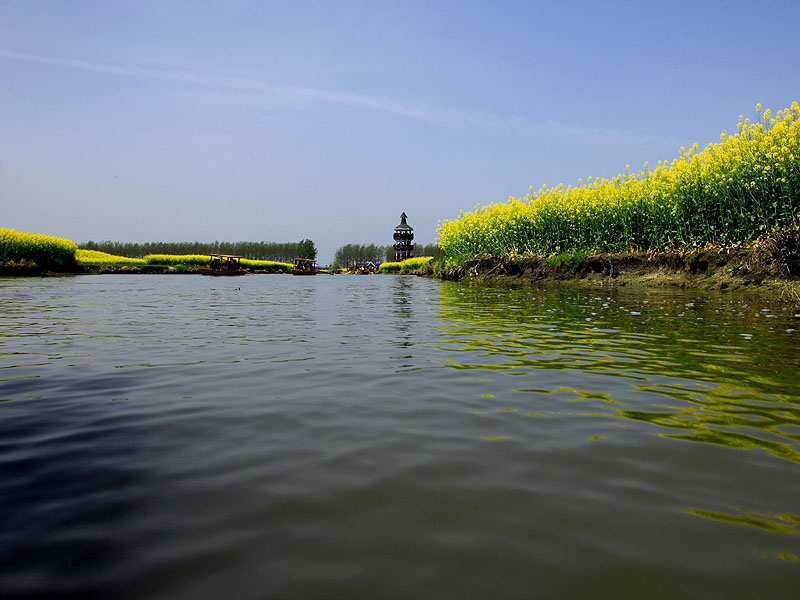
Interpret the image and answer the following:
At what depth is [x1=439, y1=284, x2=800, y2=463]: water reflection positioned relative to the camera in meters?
3.24

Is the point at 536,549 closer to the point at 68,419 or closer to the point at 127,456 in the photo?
the point at 127,456

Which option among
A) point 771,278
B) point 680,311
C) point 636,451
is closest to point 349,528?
point 636,451

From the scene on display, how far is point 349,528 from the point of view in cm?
192

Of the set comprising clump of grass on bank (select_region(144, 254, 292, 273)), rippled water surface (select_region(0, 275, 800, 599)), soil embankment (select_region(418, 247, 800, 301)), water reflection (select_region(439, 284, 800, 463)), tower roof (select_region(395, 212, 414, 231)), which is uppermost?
tower roof (select_region(395, 212, 414, 231))

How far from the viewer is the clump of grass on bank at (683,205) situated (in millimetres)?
15188

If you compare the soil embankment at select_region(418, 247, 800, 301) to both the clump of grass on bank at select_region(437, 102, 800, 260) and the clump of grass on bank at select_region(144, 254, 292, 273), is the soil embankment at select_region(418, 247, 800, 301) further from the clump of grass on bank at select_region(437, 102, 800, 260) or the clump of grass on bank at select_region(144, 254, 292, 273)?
the clump of grass on bank at select_region(144, 254, 292, 273)

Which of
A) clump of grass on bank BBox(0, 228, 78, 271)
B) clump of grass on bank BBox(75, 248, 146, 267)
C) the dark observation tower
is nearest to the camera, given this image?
clump of grass on bank BBox(0, 228, 78, 271)

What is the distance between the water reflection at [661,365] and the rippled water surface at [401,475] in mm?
36

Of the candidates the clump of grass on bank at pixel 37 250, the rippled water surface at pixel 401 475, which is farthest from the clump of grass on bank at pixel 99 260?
the rippled water surface at pixel 401 475

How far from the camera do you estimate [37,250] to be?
34812 mm

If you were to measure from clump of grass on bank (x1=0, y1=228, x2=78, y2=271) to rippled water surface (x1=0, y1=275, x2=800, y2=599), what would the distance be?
3466cm

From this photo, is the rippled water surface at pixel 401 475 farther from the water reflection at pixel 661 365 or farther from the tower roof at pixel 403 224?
the tower roof at pixel 403 224

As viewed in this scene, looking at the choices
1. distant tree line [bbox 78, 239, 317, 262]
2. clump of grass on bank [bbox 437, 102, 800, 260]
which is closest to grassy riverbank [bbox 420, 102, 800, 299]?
clump of grass on bank [bbox 437, 102, 800, 260]

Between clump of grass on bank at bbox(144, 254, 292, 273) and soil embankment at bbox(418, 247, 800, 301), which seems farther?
clump of grass on bank at bbox(144, 254, 292, 273)
